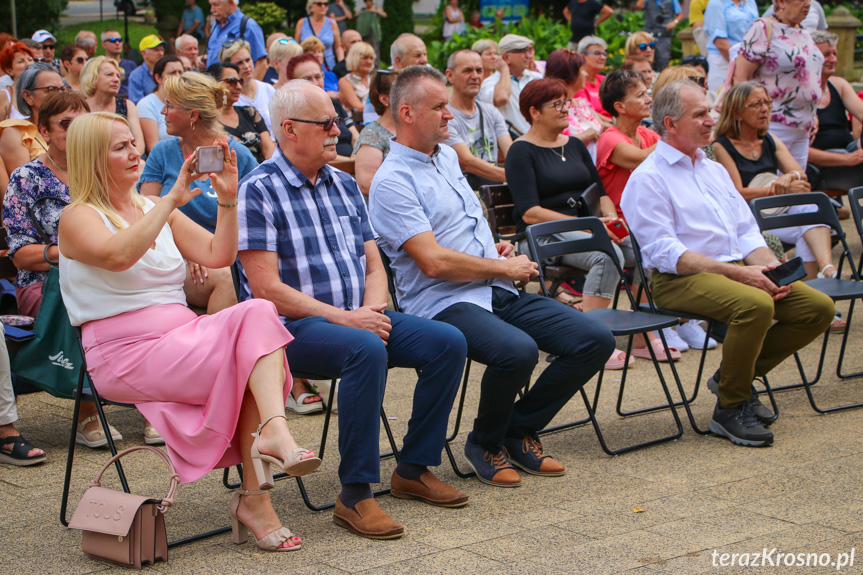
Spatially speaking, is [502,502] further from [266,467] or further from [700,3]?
[700,3]

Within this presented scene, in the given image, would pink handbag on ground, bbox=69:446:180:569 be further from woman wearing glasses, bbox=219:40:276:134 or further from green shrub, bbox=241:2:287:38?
green shrub, bbox=241:2:287:38

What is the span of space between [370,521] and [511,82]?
6498mm

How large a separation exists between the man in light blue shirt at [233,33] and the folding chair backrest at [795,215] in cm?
577

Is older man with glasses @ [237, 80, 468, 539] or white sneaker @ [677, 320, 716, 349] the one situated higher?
older man with glasses @ [237, 80, 468, 539]

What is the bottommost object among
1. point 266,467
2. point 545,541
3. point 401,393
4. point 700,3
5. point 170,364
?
point 401,393

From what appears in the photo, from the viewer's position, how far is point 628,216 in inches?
199

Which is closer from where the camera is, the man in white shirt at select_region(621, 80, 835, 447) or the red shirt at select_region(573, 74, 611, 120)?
the man in white shirt at select_region(621, 80, 835, 447)

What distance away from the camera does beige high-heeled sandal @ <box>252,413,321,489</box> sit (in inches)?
123

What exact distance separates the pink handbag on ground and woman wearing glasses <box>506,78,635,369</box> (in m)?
3.38

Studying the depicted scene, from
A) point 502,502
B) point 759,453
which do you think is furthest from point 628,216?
point 502,502

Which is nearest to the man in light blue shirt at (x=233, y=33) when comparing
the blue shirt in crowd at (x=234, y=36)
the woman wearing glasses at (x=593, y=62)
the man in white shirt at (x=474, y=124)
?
the blue shirt in crowd at (x=234, y=36)

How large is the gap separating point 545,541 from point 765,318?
180 centimetres

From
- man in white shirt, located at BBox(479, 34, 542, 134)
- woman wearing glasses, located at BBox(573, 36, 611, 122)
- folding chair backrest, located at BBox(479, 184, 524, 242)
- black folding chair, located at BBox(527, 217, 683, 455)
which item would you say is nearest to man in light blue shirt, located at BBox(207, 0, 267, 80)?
man in white shirt, located at BBox(479, 34, 542, 134)

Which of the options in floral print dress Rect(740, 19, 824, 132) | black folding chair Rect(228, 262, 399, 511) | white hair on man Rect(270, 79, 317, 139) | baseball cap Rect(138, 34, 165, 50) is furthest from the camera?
baseball cap Rect(138, 34, 165, 50)
